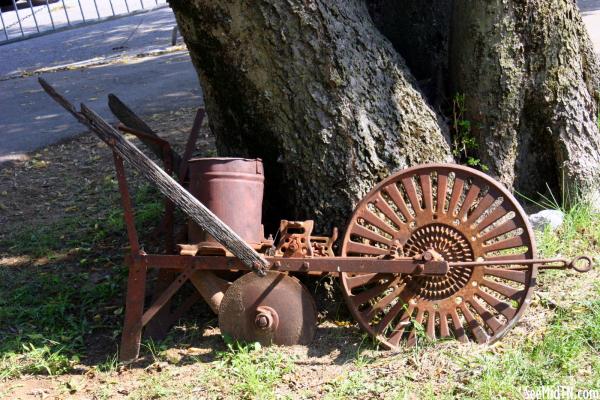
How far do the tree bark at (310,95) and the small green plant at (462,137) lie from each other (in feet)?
1.18

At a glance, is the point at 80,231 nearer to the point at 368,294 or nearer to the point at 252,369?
the point at 252,369

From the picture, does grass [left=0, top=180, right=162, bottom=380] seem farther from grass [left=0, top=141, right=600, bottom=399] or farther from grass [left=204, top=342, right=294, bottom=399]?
grass [left=204, top=342, right=294, bottom=399]

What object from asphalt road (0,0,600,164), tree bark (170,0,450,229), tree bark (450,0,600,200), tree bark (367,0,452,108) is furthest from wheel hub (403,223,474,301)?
asphalt road (0,0,600,164)

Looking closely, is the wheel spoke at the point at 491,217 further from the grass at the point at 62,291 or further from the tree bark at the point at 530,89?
the grass at the point at 62,291

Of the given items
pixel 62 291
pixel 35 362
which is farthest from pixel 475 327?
pixel 62 291

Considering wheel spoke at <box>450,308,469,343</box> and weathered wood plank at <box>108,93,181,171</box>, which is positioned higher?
weathered wood plank at <box>108,93,181,171</box>

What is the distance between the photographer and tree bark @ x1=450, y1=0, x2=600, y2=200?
4484 millimetres

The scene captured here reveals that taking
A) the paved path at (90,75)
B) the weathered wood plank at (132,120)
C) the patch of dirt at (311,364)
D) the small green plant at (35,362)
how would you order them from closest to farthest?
the patch of dirt at (311,364), the small green plant at (35,362), the weathered wood plank at (132,120), the paved path at (90,75)

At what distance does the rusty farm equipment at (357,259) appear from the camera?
3725 millimetres

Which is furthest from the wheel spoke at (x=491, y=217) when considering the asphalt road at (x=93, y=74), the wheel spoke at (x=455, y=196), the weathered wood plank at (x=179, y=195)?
the asphalt road at (x=93, y=74)

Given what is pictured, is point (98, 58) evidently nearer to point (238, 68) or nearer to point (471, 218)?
point (238, 68)

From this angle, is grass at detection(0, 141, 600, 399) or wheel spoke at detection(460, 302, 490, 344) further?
wheel spoke at detection(460, 302, 490, 344)

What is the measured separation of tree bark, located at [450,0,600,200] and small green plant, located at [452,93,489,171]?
0.04 m

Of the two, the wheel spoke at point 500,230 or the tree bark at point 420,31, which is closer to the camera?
the wheel spoke at point 500,230
